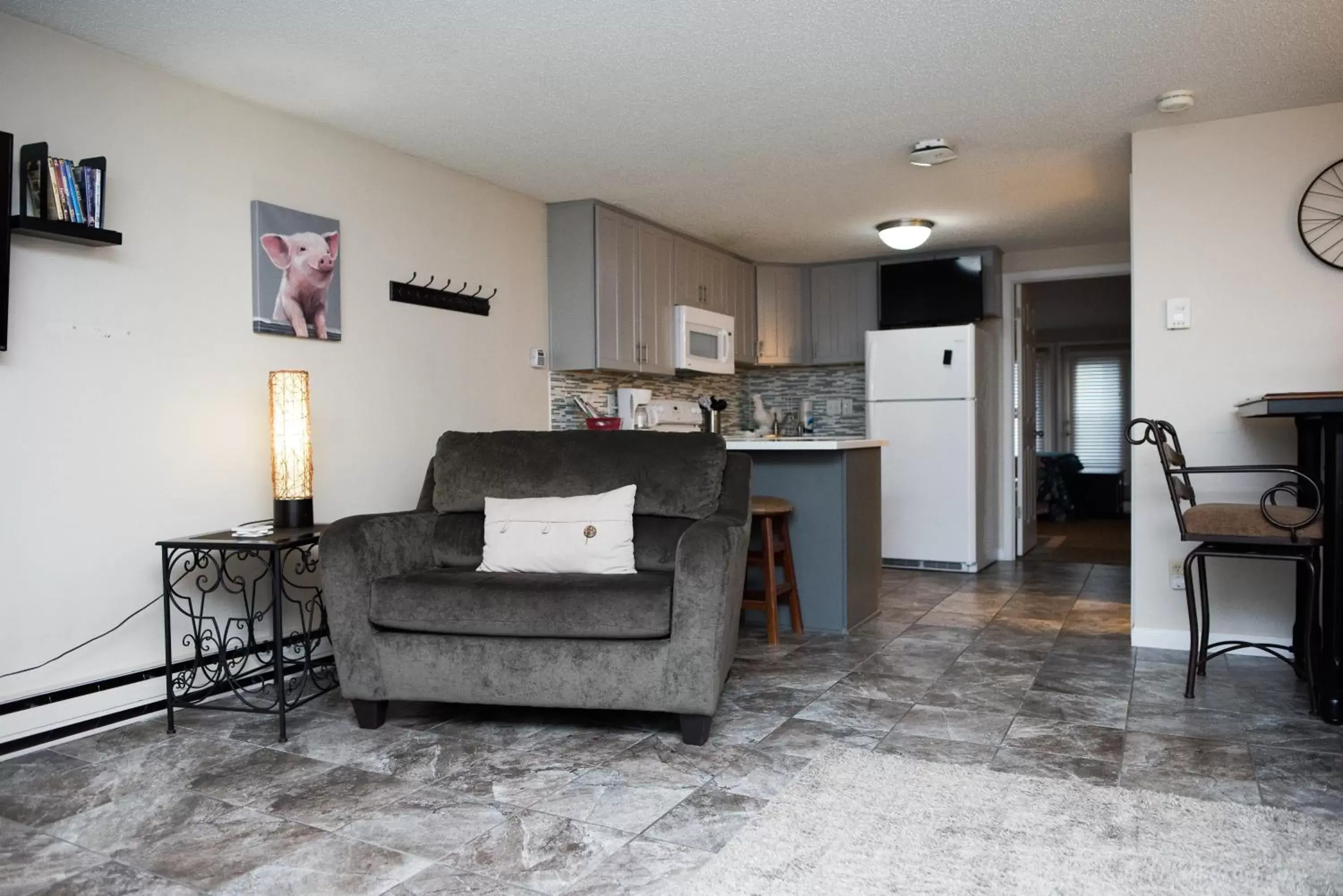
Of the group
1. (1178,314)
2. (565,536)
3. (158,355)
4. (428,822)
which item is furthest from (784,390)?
(428,822)

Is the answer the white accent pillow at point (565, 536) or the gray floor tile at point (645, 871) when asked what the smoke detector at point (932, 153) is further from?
the gray floor tile at point (645, 871)

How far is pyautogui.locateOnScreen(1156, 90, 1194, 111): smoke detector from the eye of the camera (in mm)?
3520

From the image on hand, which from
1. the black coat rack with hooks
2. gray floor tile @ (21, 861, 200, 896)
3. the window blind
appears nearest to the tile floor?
gray floor tile @ (21, 861, 200, 896)

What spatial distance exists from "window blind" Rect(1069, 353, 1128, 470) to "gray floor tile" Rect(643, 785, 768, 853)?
31.0 ft

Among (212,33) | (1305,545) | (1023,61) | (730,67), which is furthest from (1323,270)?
(212,33)

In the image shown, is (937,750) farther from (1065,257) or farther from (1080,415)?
(1080,415)

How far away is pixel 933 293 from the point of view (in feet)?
21.4

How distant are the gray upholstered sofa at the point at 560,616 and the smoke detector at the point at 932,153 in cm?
182

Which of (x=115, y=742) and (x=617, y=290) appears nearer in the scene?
(x=115, y=742)

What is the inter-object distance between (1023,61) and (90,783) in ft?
11.8

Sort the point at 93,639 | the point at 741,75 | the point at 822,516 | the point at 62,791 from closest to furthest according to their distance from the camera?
the point at 62,791 → the point at 93,639 → the point at 741,75 → the point at 822,516

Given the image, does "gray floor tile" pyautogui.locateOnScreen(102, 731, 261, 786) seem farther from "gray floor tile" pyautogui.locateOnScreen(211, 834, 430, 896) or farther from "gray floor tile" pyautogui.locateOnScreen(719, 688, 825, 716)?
"gray floor tile" pyautogui.locateOnScreen(719, 688, 825, 716)

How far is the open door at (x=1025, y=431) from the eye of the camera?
679 centimetres

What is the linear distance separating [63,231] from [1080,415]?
10.4 metres
